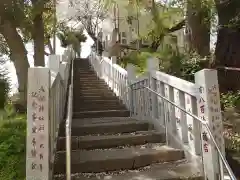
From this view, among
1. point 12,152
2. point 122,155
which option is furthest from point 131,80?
point 12,152

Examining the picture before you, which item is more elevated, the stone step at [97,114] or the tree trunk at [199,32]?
the tree trunk at [199,32]

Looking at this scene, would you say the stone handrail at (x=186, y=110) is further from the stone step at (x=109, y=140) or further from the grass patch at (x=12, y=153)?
the grass patch at (x=12, y=153)

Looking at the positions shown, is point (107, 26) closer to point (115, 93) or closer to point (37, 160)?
point (115, 93)

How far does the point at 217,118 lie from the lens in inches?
160

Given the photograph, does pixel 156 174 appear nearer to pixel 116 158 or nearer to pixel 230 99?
pixel 116 158

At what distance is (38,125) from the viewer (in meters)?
3.38

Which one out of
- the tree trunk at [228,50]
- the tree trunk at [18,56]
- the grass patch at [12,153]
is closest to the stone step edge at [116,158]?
the grass patch at [12,153]

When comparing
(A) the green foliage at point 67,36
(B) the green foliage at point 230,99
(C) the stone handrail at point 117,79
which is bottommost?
(B) the green foliage at point 230,99

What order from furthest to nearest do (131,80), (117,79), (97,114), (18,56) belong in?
(117,79), (131,80), (97,114), (18,56)

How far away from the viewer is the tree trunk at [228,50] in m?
8.09

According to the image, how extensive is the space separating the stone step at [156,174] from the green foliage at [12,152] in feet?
1.68

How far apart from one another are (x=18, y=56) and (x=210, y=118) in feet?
16.8

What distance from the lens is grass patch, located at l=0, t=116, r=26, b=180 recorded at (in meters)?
3.79

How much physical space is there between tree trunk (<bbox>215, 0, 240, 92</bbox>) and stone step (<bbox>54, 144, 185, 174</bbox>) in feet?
13.7
